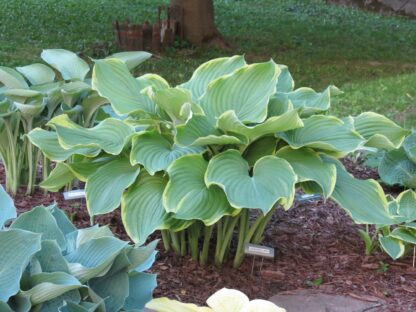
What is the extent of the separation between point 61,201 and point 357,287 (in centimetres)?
173

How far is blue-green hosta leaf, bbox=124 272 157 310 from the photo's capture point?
251cm

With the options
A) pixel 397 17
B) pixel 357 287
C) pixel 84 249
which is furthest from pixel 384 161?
pixel 397 17

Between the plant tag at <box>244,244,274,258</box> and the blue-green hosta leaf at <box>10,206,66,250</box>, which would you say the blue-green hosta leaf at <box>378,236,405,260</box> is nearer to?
the plant tag at <box>244,244,274,258</box>

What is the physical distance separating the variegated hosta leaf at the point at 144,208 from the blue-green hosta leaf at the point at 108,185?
4 cm

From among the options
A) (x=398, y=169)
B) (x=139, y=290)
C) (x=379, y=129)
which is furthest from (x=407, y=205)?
(x=139, y=290)

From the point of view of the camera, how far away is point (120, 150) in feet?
10.3

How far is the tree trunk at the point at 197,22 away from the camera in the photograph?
12008mm

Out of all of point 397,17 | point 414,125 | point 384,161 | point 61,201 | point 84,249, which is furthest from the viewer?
point 397,17

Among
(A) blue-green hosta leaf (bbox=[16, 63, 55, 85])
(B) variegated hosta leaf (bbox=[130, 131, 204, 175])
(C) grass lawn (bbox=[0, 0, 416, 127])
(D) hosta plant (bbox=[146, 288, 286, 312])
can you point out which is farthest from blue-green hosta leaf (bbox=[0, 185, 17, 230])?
(C) grass lawn (bbox=[0, 0, 416, 127])

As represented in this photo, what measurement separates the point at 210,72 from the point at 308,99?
548mm

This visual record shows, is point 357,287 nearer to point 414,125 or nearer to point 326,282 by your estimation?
point 326,282

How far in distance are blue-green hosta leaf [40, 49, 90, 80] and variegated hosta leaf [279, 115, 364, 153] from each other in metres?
1.54

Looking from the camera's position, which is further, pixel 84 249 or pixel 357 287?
pixel 357 287

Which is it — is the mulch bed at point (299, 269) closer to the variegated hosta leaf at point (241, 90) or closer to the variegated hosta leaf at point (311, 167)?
the variegated hosta leaf at point (311, 167)
